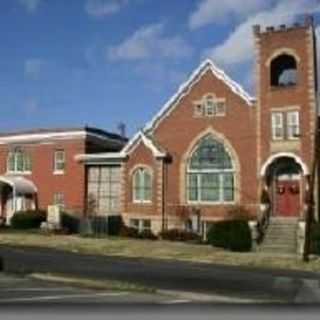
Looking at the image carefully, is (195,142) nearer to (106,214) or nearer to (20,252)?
(106,214)

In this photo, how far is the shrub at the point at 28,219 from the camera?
47375 millimetres

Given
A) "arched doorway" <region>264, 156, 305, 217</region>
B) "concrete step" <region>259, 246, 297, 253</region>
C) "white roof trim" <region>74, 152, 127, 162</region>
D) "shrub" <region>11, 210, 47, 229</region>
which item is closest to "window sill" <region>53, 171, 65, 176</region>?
"white roof trim" <region>74, 152, 127, 162</region>

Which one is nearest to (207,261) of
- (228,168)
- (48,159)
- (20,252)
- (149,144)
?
(20,252)

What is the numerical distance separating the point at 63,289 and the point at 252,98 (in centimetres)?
2716

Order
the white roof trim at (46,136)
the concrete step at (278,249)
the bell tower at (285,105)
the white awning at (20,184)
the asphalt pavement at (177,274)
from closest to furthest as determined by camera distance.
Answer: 1. the asphalt pavement at (177,274)
2. the concrete step at (278,249)
3. the bell tower at (285,105)
4. the white roof trim at (46,136)
5. the white awning at (20,184)

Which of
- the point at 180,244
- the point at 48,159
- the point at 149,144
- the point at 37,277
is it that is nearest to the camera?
the point at 37,277

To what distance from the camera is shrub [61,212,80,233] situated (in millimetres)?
46031

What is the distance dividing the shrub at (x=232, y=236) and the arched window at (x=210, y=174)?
470 centimetres

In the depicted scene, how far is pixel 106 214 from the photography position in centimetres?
4703

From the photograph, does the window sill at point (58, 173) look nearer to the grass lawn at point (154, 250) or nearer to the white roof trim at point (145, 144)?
the white roof trim at point (145, 144)

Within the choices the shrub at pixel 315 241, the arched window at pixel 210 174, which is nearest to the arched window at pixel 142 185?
the arched window at pixel 210 174

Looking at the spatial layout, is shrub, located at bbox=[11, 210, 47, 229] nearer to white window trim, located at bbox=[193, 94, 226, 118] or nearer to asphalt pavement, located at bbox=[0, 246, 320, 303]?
white window trim, located at bbox=[193, 94, 226, 118]

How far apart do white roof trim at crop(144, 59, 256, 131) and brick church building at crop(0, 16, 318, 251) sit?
57mm

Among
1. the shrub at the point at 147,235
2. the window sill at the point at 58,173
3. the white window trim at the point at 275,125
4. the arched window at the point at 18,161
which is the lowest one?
the shrub at the point at 147,235
